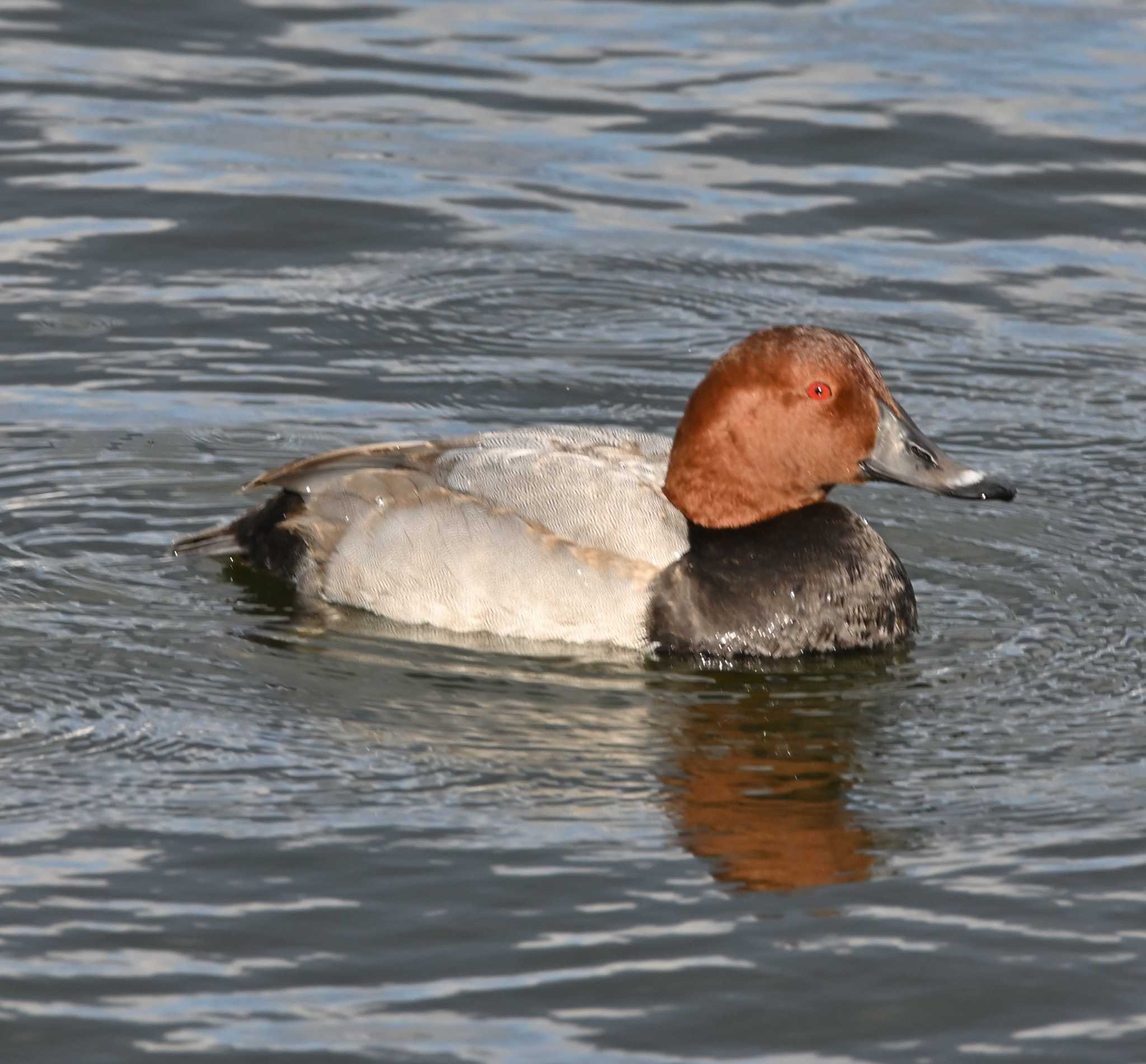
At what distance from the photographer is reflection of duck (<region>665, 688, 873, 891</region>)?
18.6 feet

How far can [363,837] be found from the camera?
18.7 feet

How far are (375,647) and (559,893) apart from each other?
1.84 m

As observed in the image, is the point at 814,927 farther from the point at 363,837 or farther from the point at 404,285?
the point at 404,285

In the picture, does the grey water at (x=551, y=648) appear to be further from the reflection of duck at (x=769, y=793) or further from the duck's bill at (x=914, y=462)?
the duck's bill at (x=914, y=462)

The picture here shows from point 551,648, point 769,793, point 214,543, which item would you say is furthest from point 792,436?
point 214,543

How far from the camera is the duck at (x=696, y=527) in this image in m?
7.07

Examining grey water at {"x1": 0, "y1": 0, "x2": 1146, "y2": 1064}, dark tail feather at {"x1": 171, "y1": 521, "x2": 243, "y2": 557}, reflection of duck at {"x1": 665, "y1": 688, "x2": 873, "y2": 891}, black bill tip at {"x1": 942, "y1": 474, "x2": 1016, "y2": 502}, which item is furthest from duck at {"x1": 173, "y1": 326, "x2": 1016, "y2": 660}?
dark tail feather at {"x1": 171, "y1": 521, "x2": 243, "y2": 557}

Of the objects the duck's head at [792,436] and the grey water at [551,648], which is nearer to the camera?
the grey water at [551,648]

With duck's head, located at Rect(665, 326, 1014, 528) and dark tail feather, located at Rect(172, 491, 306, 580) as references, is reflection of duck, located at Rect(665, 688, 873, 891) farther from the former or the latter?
dark tail feather, located at Rect(172, 491, 306, 580)

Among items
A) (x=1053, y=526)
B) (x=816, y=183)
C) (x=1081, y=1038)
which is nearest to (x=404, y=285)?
(x=816, y=183)

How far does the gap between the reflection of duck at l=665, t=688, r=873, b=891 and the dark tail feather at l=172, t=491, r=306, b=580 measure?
1634mm

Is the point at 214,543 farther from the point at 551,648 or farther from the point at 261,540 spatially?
the point at 551,648

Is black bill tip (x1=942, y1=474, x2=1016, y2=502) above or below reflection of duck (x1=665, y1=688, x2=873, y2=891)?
above

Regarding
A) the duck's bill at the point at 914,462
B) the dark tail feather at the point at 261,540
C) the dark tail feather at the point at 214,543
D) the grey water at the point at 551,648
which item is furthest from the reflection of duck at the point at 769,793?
the dark tail feather at the point at 214,543
